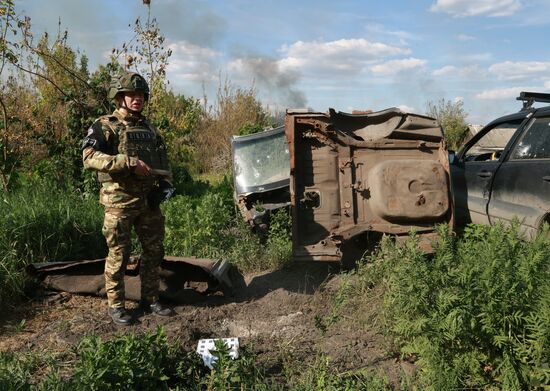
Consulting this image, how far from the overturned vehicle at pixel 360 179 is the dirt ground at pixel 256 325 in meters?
0.51

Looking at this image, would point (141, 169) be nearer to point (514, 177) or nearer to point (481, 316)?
point (481, 316)

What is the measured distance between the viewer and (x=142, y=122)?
16.5 ft

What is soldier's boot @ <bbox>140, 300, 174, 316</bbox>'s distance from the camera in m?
5.06

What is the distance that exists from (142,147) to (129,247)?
0.90 metres

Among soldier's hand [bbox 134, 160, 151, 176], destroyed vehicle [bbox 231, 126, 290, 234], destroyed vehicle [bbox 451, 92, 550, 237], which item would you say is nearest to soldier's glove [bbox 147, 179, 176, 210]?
soldier's hand [bbox 134, 160, 151, 176]

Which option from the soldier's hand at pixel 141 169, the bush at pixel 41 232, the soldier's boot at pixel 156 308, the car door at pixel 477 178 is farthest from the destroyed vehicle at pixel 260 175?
the soldier's hand at pixel 141 169

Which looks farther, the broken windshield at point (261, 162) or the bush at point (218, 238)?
the broken windshield at point (261, 162)

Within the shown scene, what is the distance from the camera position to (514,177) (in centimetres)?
561

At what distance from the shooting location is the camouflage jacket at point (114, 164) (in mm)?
4633

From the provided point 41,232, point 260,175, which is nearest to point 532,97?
point 260,175

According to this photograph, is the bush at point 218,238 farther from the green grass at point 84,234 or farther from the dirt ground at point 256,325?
the dirt ground at point 256,325

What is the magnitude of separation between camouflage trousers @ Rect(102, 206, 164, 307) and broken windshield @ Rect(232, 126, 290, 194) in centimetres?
243

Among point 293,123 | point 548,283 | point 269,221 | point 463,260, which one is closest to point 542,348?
point 548,283

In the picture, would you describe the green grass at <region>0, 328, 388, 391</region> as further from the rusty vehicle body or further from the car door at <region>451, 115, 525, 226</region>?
the car door at <region>451, 115, 525, 226</region>
